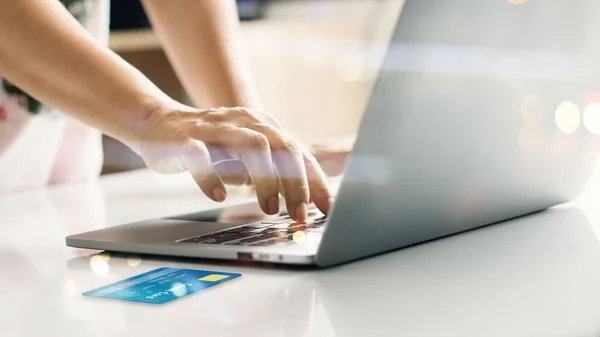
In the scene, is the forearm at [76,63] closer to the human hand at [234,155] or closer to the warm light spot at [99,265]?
the human hand at [234,155]

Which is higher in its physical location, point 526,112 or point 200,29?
point 200,29

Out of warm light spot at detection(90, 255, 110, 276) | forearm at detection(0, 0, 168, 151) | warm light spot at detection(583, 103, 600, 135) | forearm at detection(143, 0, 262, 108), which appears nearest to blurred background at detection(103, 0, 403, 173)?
forearm at detection(143, 0, 262, 108)

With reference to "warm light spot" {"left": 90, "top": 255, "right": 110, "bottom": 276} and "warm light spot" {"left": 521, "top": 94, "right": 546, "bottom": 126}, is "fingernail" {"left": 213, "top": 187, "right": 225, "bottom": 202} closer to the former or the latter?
"warm light spot" {"left": 90, "top": 255, "right": 110, "bottom": 276}

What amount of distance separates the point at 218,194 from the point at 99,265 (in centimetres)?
15

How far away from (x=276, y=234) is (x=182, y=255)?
0.29ft

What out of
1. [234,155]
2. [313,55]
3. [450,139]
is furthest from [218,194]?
[313,55]

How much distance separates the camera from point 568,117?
2.53 ft

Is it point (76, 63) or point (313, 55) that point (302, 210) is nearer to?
point (76, 63)

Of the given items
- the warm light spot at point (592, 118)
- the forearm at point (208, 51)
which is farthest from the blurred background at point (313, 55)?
the warm light spot at point (592, 118)

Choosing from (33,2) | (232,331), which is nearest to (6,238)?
(33,2)

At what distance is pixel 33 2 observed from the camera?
0.92m

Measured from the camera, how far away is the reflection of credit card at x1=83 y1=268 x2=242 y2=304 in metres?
0.54

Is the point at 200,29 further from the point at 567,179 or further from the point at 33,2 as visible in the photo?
the point at 567,179

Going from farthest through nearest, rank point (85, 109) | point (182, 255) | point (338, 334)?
point (85, 109), point (182, 255), point (338, 334)
